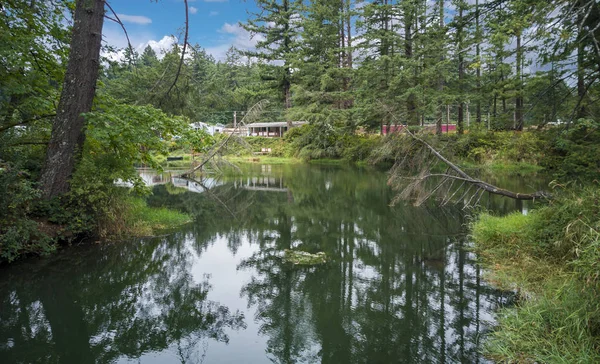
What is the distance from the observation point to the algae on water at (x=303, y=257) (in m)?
7.32

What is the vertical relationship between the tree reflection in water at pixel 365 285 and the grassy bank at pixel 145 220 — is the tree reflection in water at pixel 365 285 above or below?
below

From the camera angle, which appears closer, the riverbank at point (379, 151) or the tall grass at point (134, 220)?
the tall grass at point (134, 220)

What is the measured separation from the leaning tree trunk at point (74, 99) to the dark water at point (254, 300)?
1.54 m

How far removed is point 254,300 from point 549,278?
4136 millimetres

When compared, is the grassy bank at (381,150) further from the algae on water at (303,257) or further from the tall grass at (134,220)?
the tall grass at (134,220)

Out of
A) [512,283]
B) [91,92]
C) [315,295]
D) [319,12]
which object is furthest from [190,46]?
[319,12]

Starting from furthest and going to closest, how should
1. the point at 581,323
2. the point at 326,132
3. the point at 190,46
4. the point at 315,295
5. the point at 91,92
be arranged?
the point at 326,132, the point at 91,92, the point at 190,46, the point at 315,295, the point at 581,323

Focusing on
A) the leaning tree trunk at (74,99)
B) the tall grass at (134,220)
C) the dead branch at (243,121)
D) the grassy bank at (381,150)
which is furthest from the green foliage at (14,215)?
the dead branch at (243,121)

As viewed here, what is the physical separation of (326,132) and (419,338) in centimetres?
2717

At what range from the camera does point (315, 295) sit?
19.0 ft

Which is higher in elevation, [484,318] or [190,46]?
[190,46]

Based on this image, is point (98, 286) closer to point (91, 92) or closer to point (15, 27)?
point (91, 92)

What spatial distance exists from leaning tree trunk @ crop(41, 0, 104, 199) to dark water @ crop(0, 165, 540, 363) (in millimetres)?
1543

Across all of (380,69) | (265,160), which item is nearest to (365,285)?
(380,69)
